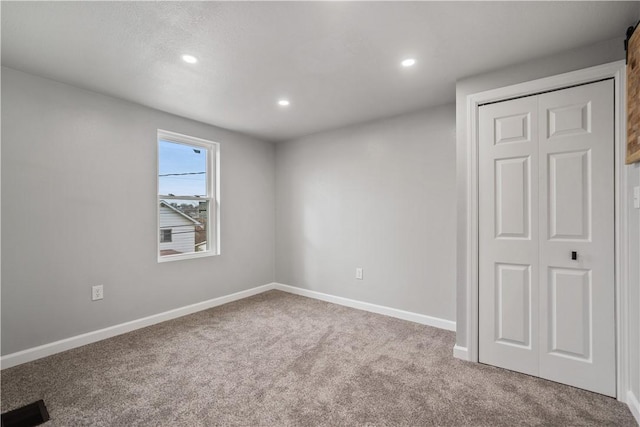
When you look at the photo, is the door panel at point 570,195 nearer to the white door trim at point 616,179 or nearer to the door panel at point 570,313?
the white door trim at point 616,179

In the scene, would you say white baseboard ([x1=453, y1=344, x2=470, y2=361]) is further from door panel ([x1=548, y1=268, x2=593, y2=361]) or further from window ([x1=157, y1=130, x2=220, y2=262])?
window ([x1=157, y1=130, x2=220, y2=262])

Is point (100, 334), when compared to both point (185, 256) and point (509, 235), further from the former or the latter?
point (509, 235)

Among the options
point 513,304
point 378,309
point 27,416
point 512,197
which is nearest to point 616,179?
point 512,197

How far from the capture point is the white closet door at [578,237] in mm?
1927

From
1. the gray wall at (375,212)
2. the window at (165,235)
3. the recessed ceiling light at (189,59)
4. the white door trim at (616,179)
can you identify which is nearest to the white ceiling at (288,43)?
the recessed ceiling light at (189,59)

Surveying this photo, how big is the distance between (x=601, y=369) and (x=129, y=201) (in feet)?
13.5

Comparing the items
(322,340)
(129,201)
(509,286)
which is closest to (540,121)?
(509,286)

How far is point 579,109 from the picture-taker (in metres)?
2.01

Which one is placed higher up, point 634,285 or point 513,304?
point 634,285

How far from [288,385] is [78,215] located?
238cm

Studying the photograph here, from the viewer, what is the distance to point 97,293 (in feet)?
9.05

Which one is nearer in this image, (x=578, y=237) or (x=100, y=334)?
(x=578, y=237)

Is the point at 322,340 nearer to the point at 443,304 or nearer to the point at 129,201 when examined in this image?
the point at 443,304

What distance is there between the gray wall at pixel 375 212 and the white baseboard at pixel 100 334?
1.26m
